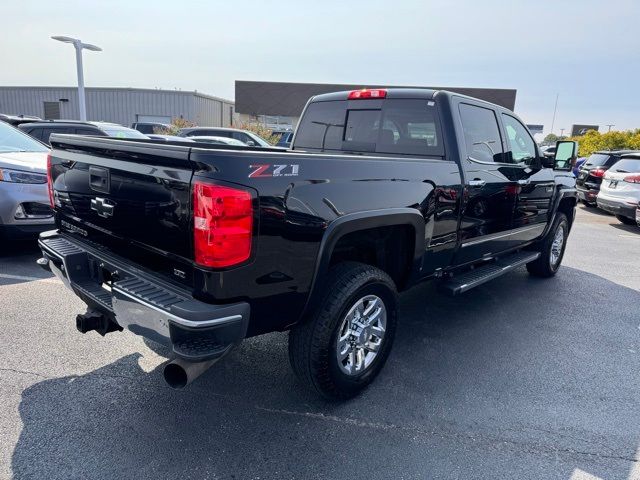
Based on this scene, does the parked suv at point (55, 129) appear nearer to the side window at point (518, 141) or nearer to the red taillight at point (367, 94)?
the red taillight at point (367, 94)

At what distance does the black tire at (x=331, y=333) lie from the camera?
9.00 feet

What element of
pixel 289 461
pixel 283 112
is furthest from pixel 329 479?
pixel 283 112

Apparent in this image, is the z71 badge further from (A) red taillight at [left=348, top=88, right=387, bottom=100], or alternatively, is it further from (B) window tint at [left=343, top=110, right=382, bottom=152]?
(A) red taillight at [left=348, top=88, right=387, bottom=100]

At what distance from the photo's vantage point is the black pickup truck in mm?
2213

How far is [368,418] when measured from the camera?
2.90 metres

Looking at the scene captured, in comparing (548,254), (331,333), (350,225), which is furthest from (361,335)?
(548,254)

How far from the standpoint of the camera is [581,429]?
9.41 feet

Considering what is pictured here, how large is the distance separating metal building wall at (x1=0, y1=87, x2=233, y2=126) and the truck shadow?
35231 mm

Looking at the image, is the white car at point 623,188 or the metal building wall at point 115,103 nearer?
the white car at point 623,188

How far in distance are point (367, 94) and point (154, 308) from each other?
2806 mm

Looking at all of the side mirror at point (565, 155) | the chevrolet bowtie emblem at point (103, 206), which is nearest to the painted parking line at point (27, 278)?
the chevrolet bowtie emblem at point (103, 206)

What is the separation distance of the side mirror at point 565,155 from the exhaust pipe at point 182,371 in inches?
192

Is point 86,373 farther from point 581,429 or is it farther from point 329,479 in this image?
point 581,429

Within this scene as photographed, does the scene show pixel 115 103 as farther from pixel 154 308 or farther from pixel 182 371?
pixel 182 371
